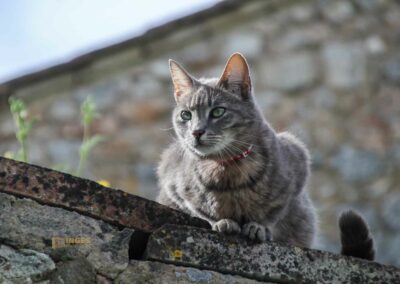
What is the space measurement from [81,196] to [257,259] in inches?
26.2

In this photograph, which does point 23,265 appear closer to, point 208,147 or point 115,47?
point 208,147

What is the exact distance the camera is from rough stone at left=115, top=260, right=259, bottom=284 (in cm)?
298

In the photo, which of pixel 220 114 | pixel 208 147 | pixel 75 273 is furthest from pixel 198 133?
pixel 75 273

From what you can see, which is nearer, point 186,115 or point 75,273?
point 75,273

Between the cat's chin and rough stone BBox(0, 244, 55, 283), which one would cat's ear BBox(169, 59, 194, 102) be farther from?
rough stone BBox(0, 244, 55, 283)

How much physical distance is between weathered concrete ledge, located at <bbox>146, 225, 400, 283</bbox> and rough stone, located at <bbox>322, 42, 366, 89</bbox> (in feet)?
12.4

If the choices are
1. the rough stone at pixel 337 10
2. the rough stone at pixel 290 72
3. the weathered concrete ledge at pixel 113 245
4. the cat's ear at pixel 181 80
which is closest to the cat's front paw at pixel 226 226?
the weathered concrete ledge at pixel 113 245

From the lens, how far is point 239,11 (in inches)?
290

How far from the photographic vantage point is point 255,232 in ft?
11.5

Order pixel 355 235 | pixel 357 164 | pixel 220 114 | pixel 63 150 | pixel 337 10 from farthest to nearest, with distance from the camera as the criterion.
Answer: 1. pixel 337 10
2. pixel 63 150
3. pixel 357 164
4. pixel 220 114
5. pixel 355 235

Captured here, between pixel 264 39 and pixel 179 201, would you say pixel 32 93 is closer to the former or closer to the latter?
pixel 264 39

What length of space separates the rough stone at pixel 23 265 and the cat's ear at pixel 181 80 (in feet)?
6.12

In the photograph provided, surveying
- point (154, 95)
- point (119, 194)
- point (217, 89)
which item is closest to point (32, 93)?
point (154, 95)

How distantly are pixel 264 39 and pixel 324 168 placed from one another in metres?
1.19
